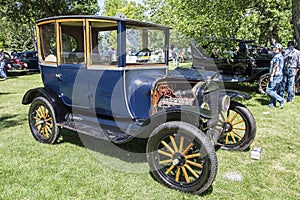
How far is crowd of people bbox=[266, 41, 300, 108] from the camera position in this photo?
283 inches

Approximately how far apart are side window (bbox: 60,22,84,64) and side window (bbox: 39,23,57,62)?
0.19 meters

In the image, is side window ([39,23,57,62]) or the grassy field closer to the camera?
the grassy field

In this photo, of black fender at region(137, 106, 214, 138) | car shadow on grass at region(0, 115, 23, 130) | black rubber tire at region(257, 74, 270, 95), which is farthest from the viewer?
black rubber tire at region(257, 74, 270, 95)

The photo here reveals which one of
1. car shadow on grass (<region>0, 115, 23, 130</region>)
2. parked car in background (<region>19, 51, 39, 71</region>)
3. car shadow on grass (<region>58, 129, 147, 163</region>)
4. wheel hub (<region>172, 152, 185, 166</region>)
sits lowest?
car shadow on grass (<region>58, 129, 147, 163</region>)

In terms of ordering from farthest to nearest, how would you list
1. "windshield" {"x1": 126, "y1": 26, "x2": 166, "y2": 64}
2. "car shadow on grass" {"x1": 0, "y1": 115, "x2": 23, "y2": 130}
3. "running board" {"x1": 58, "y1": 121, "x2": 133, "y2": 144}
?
1. "car shadow on grass" {"x1": 0, "y1": 115, "x2": 23, "y2": 130}
2. "windshield" {"x1": 126, "y1": 26, "x2": 166, "y2": 64}
3. "running board" {"x1": 58, "y1": 121, "x2": 133, "y2": 144}

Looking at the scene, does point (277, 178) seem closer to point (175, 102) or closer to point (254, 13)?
point (175, 102)

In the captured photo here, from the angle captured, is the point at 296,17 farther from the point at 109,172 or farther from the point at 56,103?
the point at 109,172

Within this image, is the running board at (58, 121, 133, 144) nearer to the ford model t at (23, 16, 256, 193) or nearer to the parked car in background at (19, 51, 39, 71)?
the ford model t at (23, 16, 256, 193)

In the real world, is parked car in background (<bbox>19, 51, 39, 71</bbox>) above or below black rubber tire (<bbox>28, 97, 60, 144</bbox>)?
above

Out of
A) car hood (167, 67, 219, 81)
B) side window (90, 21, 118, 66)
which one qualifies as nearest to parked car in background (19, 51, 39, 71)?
side window (90, 21, 118, 66)

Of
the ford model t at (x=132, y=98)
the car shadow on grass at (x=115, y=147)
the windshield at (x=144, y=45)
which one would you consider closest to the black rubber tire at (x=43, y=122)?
the ford model t at (x=132, y=98)

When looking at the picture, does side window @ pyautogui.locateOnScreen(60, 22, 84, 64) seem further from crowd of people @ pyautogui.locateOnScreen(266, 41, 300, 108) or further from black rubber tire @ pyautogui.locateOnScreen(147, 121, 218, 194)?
crowd of people @ pyautogui.locateOnScreen(266, 41, 300, 108)

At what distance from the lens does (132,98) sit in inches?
146

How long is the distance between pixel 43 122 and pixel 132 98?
1.83 metres
